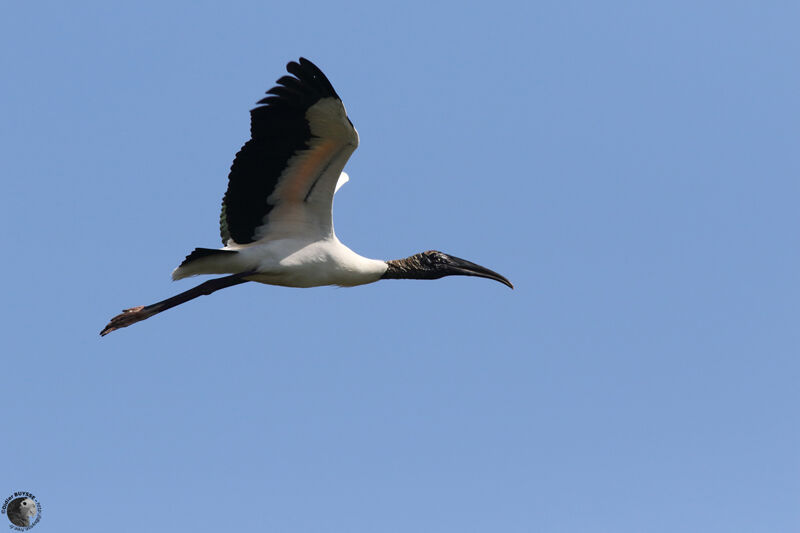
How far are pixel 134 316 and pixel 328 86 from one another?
9.93ft

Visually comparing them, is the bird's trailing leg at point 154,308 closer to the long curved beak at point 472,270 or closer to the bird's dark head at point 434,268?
the bird's dark head at point 434,268

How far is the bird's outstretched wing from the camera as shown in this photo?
33.2 feet

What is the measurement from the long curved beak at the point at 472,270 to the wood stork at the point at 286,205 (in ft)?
3.93

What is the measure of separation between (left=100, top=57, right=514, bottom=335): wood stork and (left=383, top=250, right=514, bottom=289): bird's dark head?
538 millimetres

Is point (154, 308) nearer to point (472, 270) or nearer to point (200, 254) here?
point (200, 254)

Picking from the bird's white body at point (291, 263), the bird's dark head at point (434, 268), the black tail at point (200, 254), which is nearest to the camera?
the black tail at point (200, 254)

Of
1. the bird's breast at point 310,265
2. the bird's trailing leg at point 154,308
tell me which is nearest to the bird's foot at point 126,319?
the bird's trailing leg at point 154,308

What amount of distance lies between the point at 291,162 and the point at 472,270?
2987mm

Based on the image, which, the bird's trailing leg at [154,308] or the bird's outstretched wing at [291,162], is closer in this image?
the bird's outstretched wing at [291,162]

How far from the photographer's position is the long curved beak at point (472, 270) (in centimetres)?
1277

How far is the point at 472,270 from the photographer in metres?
12.9

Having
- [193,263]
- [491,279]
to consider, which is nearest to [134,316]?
[193,263]

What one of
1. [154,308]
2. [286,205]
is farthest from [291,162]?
[154,308]

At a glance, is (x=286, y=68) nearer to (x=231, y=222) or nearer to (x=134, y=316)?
(x=231, y=222)
